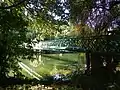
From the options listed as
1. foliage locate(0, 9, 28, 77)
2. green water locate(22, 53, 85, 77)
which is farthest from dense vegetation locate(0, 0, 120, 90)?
green water locate(22, 53, 85, 77)

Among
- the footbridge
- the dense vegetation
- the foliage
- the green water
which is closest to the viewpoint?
the foliage

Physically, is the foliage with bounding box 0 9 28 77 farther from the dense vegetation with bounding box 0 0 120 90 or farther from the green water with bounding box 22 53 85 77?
the green water with bounding box 22 53 85 77

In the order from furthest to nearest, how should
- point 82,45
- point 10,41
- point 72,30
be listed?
point 72,30
point 82,45
point 10,41

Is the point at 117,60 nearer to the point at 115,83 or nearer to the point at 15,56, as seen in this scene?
the point at 115,83

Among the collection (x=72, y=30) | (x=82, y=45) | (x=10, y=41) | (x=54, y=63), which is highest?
(x=72, y=30)

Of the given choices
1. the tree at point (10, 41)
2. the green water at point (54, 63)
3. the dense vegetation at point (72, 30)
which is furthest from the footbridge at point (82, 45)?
the green water at point (54, 63)

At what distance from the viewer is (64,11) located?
21.7ft

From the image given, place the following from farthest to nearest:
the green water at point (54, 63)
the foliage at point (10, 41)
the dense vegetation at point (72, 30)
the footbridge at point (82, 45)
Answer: the green water at point (54, 63) < the footbridge at point (82, 45) < the dense vegetation at point (72, 30) < the foliage at point (10, 41)

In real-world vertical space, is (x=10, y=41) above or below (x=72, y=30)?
below

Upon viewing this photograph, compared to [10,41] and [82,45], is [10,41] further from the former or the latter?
[82,45]

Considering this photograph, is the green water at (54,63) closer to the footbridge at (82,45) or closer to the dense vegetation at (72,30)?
the footbridge at (82,45)

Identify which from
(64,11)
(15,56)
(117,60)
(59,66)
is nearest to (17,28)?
(15,56)

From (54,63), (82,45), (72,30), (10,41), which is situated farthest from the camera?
(54,63)

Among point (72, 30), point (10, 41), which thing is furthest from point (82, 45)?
point (10, 41)
